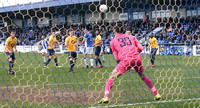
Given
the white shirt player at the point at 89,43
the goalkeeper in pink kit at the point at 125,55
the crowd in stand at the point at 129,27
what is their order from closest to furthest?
the goalkeeper in pink kit at the point at 125,55 < the crowd in stand at the point at 129,27 < the white shirt player at the point at 89,43

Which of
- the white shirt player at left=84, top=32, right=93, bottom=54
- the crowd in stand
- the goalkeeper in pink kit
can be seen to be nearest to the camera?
the goalkeeper in pink kit

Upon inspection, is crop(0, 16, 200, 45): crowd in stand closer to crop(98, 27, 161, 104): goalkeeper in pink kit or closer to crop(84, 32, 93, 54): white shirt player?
crop(84, 32, 93, 54): white shirt player

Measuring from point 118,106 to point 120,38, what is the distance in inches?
54.7

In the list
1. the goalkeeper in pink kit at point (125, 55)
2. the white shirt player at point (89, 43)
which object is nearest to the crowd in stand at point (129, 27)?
the white shirt player at point (89, 43)

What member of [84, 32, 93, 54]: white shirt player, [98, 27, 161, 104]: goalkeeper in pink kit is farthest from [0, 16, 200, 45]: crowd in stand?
[98, 27, 161, 104]: goalkeeper in pink kit

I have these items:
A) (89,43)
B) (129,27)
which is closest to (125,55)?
(129,27)

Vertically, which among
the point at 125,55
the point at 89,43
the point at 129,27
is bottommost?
the point at 125,55

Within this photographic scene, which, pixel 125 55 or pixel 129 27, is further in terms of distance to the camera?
pixel 129 27

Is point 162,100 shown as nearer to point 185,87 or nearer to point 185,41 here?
point 185,87

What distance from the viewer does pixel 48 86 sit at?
6.19 metres

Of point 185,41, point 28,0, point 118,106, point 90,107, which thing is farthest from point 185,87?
point 185,41

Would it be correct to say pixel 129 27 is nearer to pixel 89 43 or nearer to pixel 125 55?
pixel 125 55

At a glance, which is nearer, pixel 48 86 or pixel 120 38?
pixel 120 38

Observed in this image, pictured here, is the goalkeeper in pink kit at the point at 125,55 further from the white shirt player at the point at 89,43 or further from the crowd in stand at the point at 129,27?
the white shirt player at the point at 89,43
